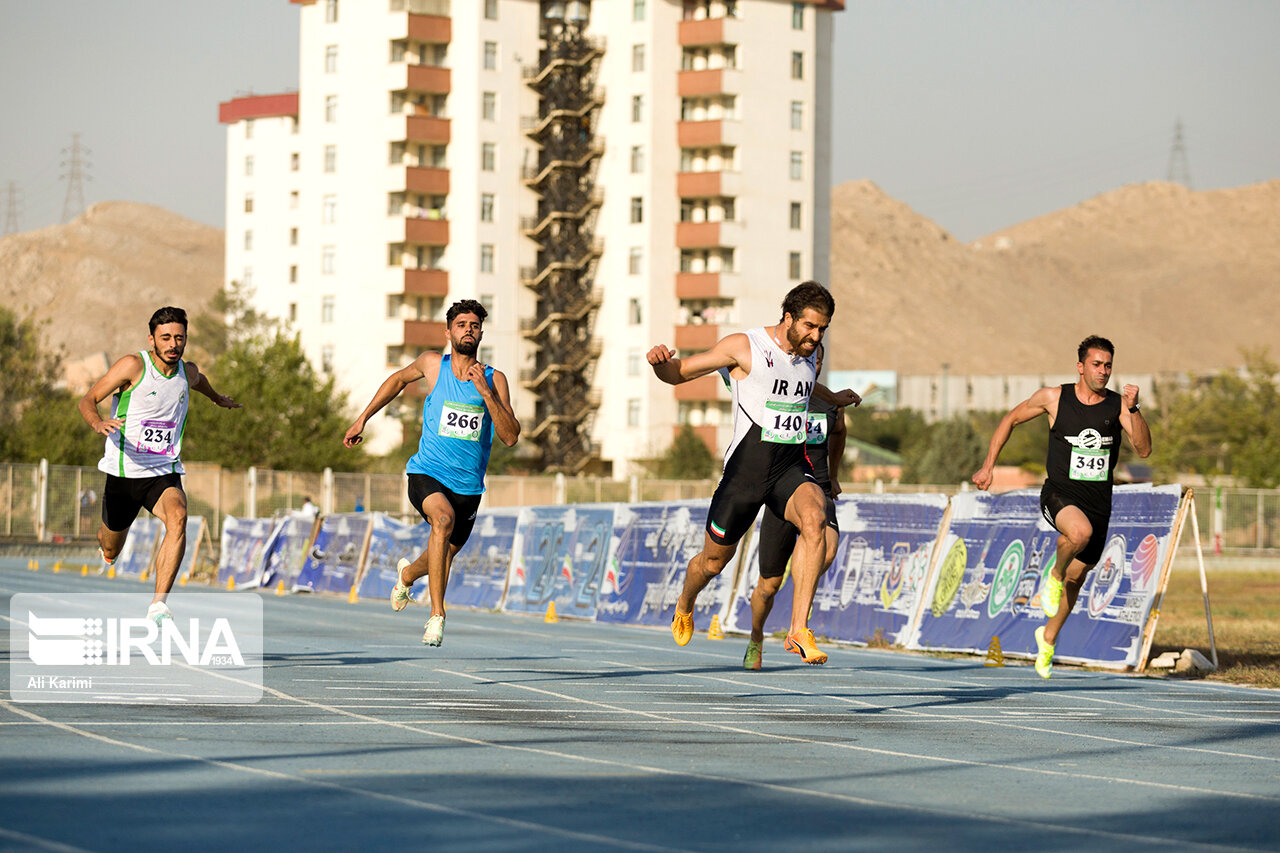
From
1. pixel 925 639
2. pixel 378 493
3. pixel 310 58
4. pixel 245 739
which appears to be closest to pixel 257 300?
pixel 310 58

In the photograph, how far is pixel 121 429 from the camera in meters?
11.7

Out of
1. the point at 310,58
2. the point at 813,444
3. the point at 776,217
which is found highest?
the point at 310,58

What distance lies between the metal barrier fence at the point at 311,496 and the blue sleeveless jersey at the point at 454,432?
34161 mm

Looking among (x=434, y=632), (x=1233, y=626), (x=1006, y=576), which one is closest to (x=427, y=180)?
(x=1233, y=626)

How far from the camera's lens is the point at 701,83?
8800cm

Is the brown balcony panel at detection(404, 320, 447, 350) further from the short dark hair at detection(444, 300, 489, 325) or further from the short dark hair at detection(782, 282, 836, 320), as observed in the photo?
the short dark hair at detection(782, 282, 836, 320)

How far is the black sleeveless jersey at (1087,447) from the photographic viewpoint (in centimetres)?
1228

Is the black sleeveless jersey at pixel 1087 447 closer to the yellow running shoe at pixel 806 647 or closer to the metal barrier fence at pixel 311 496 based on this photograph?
the yellow running shoe at pixel 806 647

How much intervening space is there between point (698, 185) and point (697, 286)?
5272 mm

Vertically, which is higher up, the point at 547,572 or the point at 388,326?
the point at 388,326

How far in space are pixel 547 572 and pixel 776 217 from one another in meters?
67.8

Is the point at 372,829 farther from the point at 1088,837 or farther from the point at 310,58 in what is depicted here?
the point at 310,58

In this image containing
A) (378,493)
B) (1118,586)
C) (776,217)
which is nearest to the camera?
(1118,586)

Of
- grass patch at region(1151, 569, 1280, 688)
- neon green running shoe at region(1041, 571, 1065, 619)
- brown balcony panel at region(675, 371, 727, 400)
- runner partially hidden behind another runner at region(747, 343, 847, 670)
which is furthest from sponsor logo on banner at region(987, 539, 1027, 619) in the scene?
brown balcony panel at region(675, 371, 727, 400)
